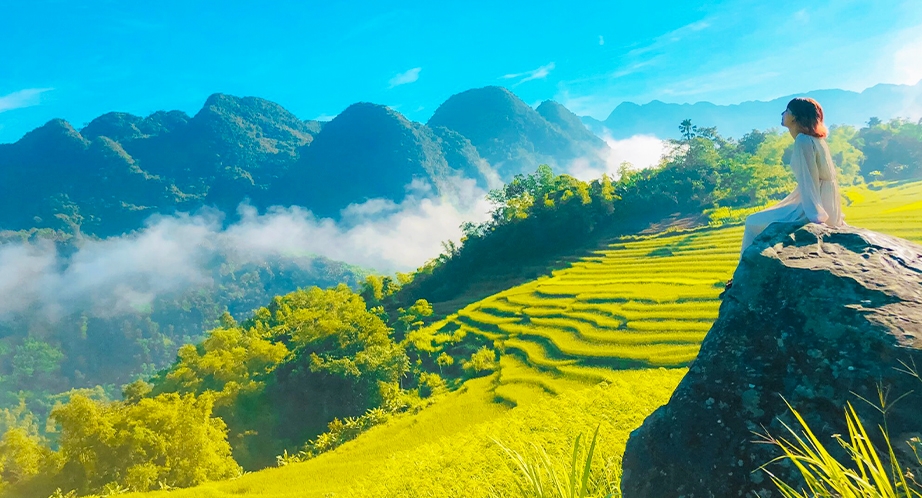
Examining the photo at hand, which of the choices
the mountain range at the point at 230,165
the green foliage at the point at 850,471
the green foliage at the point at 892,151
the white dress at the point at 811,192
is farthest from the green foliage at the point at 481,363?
the mountain range at the point at 230,165

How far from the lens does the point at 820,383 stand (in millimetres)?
2445

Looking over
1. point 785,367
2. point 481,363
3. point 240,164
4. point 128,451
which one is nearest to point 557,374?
point 481,363

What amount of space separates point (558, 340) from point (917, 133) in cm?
6207

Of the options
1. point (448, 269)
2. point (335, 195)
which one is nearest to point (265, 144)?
point (335, 195)

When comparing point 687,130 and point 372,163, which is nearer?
point 687,130

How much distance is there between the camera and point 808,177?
3436mm

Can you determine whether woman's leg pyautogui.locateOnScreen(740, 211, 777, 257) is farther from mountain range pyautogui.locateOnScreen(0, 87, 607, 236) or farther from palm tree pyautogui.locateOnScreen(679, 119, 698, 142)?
mountain range pyautogui.locateOnScreen(0, 87, 607, 236)

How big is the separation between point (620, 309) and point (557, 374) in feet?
14.7

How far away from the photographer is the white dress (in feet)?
11.2

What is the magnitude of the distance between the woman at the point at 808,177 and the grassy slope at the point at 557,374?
222 cm

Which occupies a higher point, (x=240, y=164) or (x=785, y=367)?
(x=240, y=164)

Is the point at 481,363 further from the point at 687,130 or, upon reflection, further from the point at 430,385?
the point at 687,130

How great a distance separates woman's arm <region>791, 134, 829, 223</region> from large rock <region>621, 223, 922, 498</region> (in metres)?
0.43

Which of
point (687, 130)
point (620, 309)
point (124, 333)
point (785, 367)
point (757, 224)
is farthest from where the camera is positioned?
point (124, 333)
